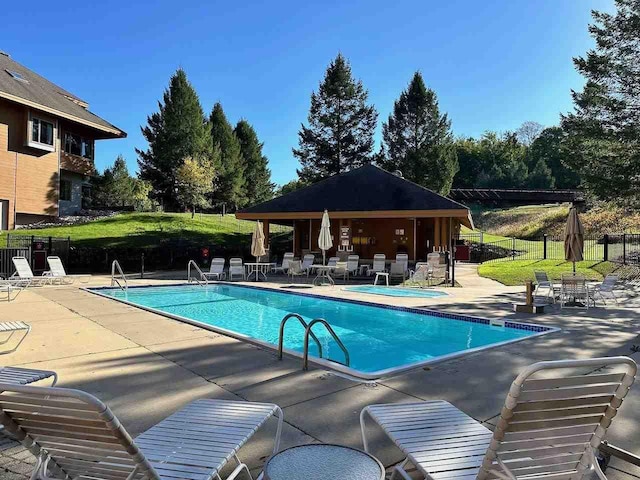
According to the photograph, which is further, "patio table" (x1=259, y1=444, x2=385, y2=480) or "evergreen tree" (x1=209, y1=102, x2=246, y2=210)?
"evergreen tree" (x1=209, y1=102, x2=246, y2=210)

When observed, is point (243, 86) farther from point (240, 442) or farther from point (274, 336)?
point (240, 442)

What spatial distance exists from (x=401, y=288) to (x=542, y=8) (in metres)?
10.1

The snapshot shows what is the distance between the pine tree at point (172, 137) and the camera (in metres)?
38.2

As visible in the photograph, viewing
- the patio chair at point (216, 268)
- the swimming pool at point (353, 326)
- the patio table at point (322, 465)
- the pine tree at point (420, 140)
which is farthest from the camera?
the pine tree at point (420, 140)

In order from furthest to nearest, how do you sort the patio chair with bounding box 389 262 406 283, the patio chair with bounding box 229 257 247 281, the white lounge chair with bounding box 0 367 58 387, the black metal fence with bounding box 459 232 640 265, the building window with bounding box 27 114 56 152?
the building window with bounding box 27 114 56 152 < the black metal fence with bounding box 459 232 640 265 < the patio chair with bounding box 229 257 247 281 < the patio chair with bounding box 389 262 406 283 < the white lounge chair with bounding box 0 367 58 387

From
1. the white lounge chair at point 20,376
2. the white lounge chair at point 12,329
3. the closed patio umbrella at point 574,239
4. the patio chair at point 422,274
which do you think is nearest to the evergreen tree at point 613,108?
the closed patio umbrella at point 574,239

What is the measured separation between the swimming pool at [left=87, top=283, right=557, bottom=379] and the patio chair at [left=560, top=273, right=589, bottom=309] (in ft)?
10.9

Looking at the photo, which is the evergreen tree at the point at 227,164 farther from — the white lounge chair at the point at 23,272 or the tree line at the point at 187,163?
the white lounge chair at the point at 23,272

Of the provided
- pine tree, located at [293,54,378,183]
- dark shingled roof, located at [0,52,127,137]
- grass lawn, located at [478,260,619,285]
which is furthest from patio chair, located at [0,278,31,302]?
pine tree, located at [293,54,378,183]

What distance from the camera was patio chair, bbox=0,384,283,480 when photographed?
1900mm

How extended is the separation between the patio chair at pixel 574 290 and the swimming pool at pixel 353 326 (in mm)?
3313

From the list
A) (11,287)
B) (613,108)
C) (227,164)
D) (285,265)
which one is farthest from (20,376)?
(227,164)

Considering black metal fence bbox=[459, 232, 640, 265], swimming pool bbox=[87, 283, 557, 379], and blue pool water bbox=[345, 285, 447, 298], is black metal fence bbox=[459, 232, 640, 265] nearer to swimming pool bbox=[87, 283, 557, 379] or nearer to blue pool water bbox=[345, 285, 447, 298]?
blue pool water bbox=[345, 285, 447, 298]

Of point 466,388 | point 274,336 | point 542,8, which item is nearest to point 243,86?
point 542,8
